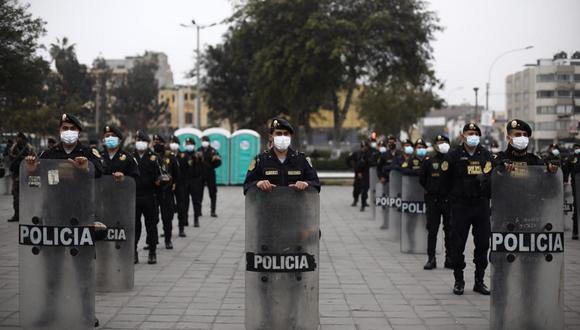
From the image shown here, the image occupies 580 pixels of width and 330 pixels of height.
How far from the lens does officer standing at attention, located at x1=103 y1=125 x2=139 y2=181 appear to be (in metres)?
10.1

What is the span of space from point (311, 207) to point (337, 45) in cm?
3396

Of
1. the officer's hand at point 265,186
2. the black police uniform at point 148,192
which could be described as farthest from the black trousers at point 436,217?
the officer's hand at point 265,186

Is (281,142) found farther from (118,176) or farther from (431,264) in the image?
(431,264)

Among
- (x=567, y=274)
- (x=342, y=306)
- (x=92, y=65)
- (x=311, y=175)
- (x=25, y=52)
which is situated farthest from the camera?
(x=92, y=65)

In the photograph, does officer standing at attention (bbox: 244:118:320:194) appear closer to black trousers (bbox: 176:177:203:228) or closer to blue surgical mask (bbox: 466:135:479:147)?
blue surgical mask (bbox: 466:135:479:147)

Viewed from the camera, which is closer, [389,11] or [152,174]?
[152,174]

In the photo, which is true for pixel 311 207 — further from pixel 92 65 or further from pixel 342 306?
pixel 92 65

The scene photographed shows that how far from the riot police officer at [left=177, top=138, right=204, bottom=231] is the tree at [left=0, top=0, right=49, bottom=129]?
9.01 meters

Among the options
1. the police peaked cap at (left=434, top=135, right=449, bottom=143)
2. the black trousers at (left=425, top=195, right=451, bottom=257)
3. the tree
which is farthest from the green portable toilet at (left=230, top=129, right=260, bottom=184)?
the black trousers at (left=425, top=195, right=451, bottom=257)

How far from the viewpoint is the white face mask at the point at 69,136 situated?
7539mm

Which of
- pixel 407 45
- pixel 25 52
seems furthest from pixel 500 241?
pixel 407 45

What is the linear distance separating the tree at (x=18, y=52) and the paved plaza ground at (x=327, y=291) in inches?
387

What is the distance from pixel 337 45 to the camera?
1569 inches

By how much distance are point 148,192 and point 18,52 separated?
15308 mm
